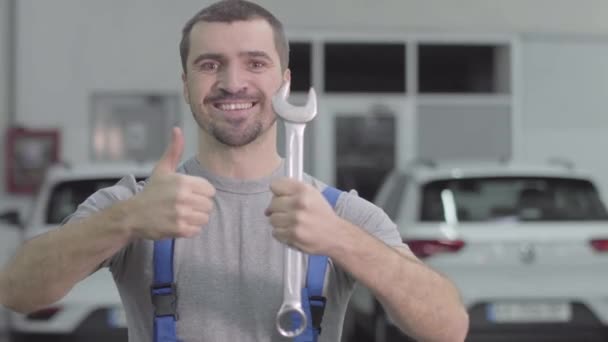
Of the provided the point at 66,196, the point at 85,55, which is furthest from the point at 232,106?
the point at 85,55

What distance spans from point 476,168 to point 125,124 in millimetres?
6282

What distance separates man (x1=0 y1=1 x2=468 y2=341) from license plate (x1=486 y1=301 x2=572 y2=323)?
13.2 ft

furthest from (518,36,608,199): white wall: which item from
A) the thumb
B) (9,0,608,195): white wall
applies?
the thumb

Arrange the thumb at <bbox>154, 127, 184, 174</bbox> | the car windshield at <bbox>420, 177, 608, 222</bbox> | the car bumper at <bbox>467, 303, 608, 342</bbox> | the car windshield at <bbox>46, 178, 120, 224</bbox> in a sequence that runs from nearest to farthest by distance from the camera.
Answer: the thumb at <bbox>154, 127, 184, 174</bbox>
the car bumper at <bbox>467, 303, 608, 342</bbox>
the car windshield at <bbox>420, 177, 608, 222</bbox>
the car windshield at <bbox>46, 178, 120, 224</bbox>

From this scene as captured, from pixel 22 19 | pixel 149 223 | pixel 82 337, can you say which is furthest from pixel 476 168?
pixel 22 19

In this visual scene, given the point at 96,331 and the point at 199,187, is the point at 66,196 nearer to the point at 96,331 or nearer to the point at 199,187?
the point at 96,331

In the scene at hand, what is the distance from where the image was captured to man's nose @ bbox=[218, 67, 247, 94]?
2.15 meters

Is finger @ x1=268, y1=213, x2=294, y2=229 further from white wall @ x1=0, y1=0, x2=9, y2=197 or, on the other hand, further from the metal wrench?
white wall @ x1=0, y1=0, x2=9, y2=197

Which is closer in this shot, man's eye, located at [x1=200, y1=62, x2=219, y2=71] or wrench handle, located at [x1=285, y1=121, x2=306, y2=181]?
wrench handle, located at [x1=285, y1=121, x2=306, y2=181]

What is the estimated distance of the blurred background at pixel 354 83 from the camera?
38.9 feet

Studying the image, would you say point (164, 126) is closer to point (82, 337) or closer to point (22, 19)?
point (22, 19)

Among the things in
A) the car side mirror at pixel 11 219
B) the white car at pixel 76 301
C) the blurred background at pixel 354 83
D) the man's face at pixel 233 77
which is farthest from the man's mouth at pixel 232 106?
the blurred background at pixel 354 83

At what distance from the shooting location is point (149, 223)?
6.43 ft

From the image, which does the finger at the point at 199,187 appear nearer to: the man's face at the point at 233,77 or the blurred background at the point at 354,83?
the man's face at the point at 233,77
